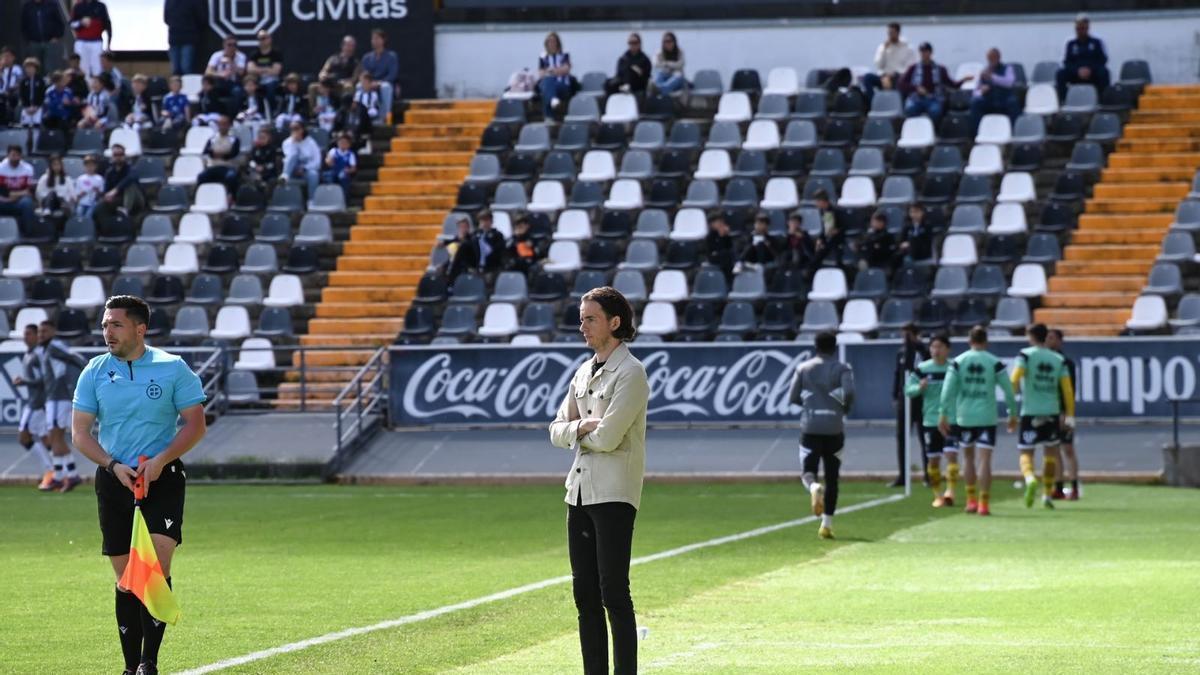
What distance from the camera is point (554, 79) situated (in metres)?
37.5

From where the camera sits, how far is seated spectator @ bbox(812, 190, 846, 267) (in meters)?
32.4

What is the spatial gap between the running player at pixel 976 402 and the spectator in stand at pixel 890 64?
48.1ft

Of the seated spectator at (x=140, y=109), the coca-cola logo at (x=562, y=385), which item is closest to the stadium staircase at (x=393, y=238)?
the coca-cola logo at (x=562, y=385)

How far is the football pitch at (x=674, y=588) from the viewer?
11469 millimetres

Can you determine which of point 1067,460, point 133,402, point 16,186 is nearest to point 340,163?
point 16,186

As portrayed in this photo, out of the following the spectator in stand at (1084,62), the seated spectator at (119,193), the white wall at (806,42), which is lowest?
the seated spectator at (119,193)

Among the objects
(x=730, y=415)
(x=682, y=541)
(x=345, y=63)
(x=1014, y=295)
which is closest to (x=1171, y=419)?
(x=1014, y=295)

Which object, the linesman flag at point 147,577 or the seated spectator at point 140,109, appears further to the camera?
the seated spectator at point 140,109

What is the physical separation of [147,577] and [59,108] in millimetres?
30984

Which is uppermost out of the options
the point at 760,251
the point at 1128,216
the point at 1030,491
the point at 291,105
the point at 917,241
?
the point at 291,105

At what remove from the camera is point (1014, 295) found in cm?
3172

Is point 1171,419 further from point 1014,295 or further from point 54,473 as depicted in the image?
point 54,473

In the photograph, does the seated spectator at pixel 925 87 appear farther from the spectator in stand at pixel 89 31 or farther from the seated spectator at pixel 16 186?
the spectator in stand at pixel 89 31

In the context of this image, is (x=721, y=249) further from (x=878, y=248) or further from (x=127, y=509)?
(x=127, y=509)
